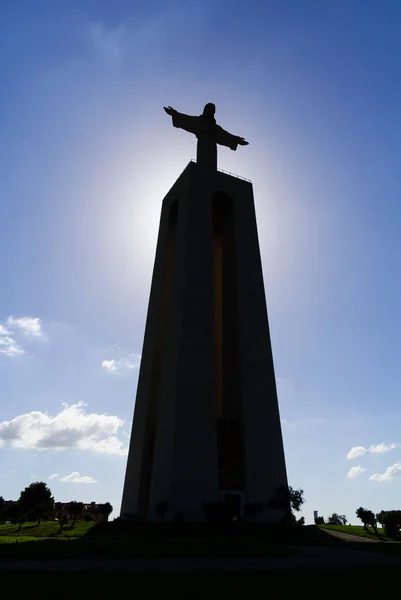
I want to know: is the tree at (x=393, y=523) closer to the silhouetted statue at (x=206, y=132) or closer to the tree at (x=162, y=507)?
the tree at (x=162, y=507)

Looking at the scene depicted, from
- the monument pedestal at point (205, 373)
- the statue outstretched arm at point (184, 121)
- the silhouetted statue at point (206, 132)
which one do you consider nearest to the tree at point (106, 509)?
the monument pedestal at point (205, 373)

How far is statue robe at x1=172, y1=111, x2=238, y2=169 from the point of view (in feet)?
112

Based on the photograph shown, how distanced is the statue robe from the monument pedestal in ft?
10.5

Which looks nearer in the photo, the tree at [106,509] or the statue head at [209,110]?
the tree at [106,509]

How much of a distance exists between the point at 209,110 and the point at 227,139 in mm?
2724

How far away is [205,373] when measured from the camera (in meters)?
24.0

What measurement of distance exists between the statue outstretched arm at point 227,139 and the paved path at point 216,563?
104 feet

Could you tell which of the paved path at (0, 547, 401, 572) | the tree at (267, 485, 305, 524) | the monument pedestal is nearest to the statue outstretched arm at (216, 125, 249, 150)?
the monument pedestal

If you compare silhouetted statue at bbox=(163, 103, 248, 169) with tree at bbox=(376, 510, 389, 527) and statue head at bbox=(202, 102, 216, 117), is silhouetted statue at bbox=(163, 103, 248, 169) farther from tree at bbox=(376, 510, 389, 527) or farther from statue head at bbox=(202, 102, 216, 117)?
tree at bbox=(376, 510, 389, 527)

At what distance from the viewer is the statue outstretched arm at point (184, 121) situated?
34.7 m

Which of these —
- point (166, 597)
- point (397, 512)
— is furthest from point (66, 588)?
point (397, 512)

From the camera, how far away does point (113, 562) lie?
963 centimetres

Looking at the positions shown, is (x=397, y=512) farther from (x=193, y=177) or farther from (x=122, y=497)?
(x=193, y=177)

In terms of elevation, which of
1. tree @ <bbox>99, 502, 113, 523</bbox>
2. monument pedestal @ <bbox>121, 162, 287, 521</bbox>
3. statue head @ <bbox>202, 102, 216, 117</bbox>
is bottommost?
tree @ <bbox>99, 502, 113, 523</bbox>
